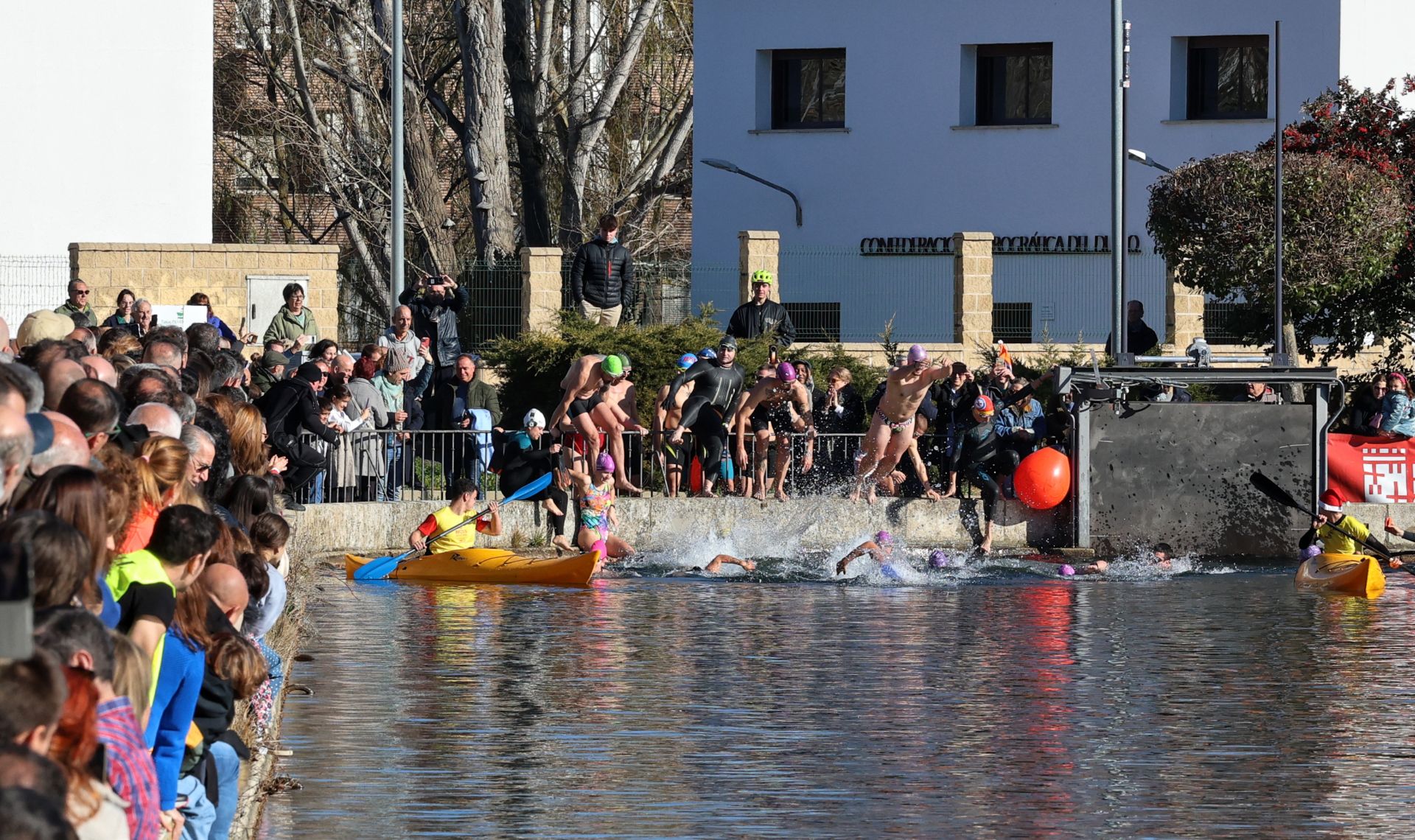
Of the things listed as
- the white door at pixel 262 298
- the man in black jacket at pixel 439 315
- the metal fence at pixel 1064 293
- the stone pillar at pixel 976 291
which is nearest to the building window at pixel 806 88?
the metal fence at pixel 1064 293

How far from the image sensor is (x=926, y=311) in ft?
117

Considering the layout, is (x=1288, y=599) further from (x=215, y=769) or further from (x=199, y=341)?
(x=215, y=769)

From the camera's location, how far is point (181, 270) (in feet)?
92.6

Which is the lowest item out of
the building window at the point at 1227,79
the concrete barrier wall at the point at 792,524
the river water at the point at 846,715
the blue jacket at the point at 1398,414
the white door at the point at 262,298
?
the river water at the point at 846,715

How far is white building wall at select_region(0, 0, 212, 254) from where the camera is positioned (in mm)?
30641

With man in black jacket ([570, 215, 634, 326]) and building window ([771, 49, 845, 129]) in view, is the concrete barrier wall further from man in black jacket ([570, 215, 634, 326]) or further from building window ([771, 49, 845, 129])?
building window ([771, 49, 845, 129])

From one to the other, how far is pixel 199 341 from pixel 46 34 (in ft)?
60.6

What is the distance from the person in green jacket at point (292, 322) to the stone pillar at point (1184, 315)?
1341 cm

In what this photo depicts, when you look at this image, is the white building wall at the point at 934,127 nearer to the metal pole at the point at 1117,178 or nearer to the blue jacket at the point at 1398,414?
the metal pole at the point at 1117,178

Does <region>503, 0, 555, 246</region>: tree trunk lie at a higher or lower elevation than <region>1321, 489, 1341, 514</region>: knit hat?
higher

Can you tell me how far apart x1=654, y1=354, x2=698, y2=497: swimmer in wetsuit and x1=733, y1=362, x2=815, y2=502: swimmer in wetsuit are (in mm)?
641

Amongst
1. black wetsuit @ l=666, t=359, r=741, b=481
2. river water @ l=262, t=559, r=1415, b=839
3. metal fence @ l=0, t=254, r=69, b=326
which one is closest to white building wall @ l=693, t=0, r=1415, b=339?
metal fence @ l=0, t=254, r=69, b=326

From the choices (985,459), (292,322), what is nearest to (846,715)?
(985,459)

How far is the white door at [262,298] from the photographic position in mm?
28359
